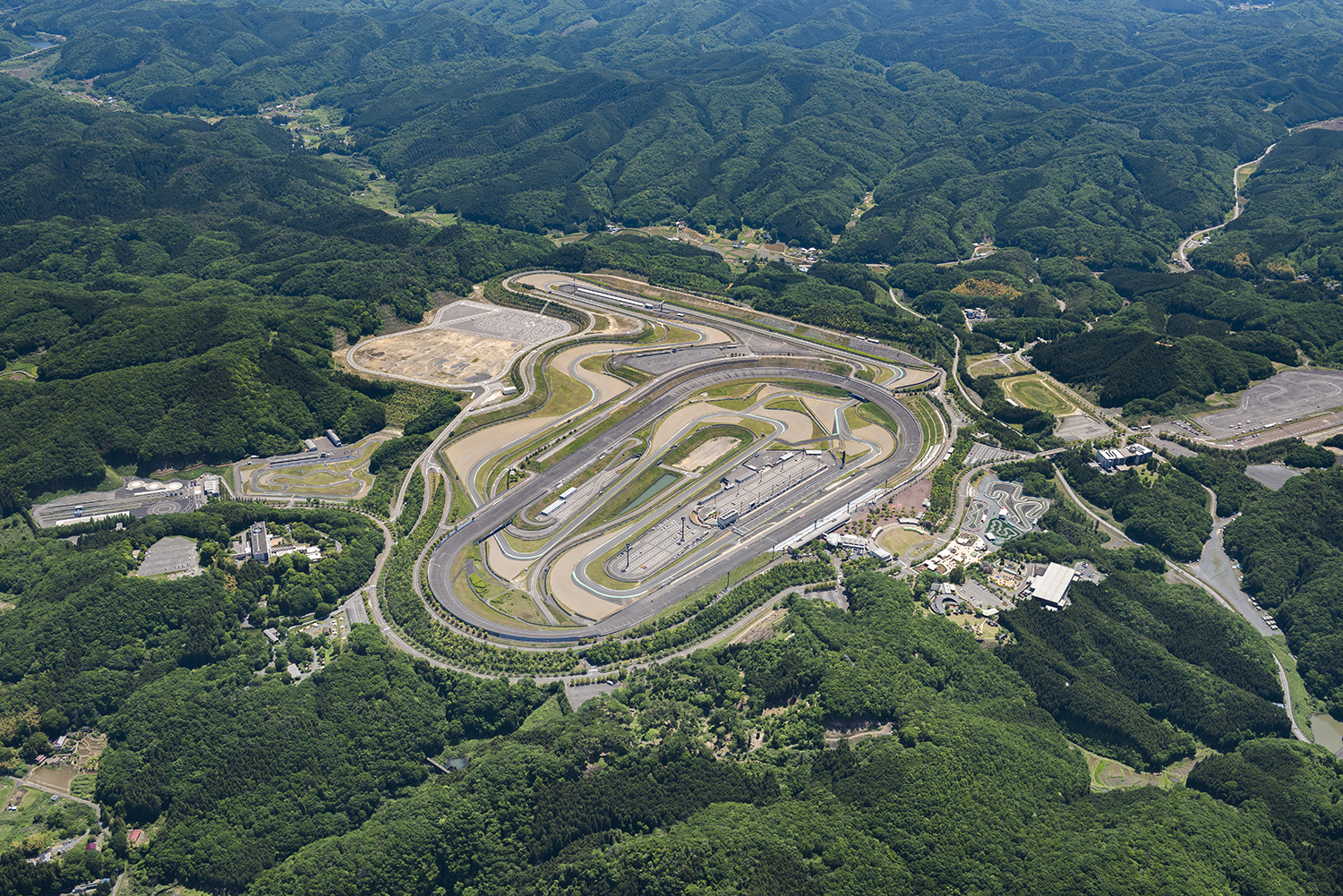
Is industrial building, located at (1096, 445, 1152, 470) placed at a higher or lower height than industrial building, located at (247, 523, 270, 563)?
higher

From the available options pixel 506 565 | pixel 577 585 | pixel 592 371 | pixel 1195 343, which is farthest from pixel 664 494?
pixel 1195 343

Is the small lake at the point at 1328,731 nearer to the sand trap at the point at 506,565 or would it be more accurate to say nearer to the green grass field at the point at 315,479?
the sand trap at the point at 506,565

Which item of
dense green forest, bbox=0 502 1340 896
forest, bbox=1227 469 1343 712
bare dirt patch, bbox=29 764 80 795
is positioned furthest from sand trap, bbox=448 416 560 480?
forest, bbox=1227 469 1343 712

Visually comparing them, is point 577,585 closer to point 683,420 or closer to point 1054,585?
point 683,420

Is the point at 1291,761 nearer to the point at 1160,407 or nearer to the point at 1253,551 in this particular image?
the point at 1253,551

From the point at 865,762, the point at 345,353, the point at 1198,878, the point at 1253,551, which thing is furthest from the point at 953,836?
the point at 345,353

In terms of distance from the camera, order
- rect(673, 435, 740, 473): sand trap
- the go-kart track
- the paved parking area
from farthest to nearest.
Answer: rect(673, 435, 740, 473): sand trap, the go-kart track, the paved parking area

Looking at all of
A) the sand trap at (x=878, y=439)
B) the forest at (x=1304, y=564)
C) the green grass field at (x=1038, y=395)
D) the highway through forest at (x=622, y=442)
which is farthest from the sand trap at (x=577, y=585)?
the forest at (x=1304, y=564)

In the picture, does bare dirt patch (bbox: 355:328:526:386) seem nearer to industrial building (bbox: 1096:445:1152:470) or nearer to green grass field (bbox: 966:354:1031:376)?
green grass field (bbox: 966:354:1031:376)
